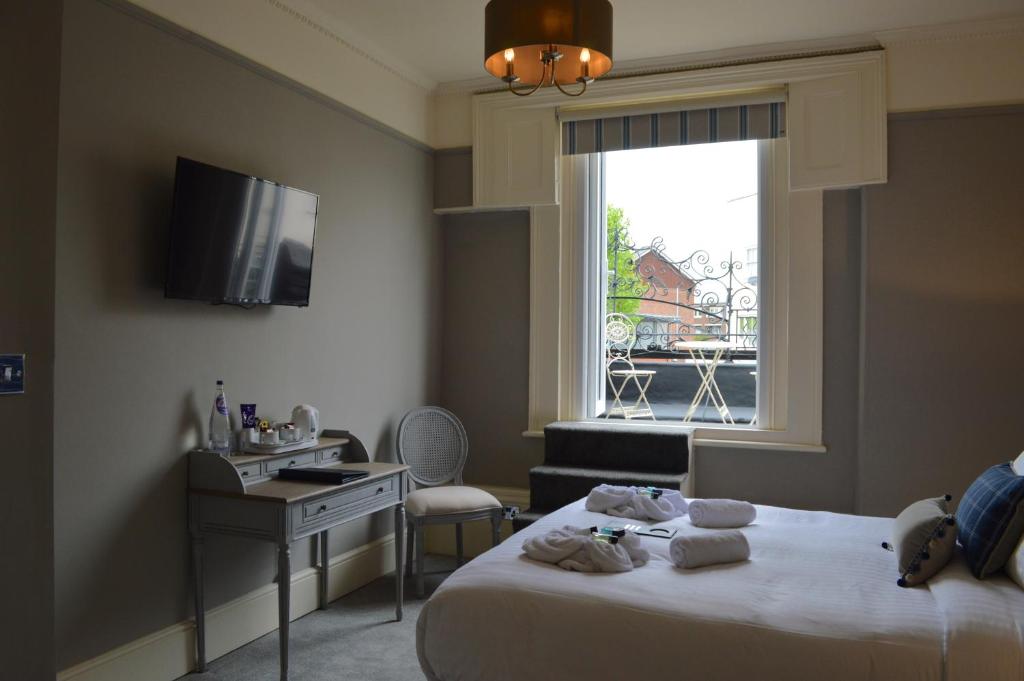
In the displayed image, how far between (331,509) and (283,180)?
1578mm

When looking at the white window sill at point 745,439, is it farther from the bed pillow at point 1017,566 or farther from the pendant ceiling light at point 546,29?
the pendant ceiling light at point 546,29

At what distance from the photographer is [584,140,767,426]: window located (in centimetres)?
470

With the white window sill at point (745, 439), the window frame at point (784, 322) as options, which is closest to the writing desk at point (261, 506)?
the window frame at point (784, 322)

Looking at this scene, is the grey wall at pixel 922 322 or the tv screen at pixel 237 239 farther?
the grey wall at pixel 922 322

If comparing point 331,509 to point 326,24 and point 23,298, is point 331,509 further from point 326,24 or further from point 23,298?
point 326,24

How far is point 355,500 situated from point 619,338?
219 cm

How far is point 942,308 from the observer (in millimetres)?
4070

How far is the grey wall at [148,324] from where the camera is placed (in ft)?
8.94

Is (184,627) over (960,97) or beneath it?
beneath

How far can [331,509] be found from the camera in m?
3.31

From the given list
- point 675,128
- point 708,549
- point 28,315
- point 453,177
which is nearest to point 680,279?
point 675,128

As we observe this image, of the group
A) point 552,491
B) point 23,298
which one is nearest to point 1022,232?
point 552,491

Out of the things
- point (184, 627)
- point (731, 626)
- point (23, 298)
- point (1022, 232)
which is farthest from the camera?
point (1022, 232)

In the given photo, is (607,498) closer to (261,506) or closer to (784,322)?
(261,506)
